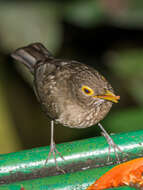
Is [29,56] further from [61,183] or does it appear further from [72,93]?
[61,183]

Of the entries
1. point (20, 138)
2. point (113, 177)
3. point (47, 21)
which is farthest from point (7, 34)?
point (113, 177)

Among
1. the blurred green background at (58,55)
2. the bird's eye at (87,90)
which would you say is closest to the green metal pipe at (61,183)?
the bird's eye at (87,90)

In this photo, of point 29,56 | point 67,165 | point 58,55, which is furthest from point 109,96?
point 58,55

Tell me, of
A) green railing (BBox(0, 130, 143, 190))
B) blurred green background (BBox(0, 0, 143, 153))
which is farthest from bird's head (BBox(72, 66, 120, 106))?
blurred green background (BBox(0, 0, 143, 153))

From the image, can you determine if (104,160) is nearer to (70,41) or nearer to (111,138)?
(111,138)

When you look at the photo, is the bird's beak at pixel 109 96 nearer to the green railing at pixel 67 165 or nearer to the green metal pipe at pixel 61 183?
the green railing at pixel 67 165
